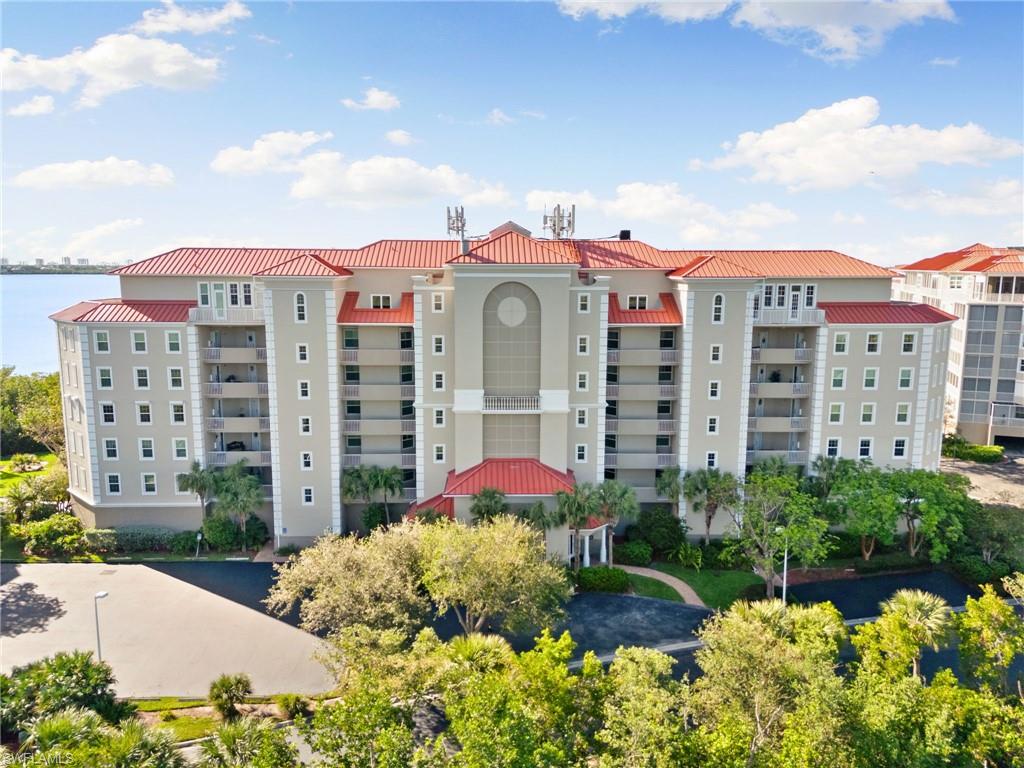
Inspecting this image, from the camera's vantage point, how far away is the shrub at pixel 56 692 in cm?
2081

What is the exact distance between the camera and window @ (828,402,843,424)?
1719 inches

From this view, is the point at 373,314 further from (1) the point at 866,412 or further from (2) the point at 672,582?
(1) the point at 866,412

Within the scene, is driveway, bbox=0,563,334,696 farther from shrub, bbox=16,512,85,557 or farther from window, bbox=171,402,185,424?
window, bbox=171,402,185,424

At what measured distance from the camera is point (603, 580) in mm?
37781

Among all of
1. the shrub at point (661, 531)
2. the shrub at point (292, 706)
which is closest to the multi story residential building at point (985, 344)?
the shrub at point (661, 531)

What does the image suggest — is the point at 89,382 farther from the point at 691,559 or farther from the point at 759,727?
the point at 759,727

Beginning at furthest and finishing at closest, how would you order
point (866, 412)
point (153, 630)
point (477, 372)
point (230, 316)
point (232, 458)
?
point (866, 412) → point (232, 458) → point (230, 316) → point (477, 372) → point (153, 630)

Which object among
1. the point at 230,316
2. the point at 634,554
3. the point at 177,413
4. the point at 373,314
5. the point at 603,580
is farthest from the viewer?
the point at 230,316

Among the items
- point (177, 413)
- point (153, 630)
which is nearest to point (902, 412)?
point (153, 630)

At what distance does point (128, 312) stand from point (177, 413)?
6796 millimetres

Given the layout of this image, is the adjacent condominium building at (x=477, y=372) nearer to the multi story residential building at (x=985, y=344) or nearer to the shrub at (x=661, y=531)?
the shrub at (x=661, y=531)

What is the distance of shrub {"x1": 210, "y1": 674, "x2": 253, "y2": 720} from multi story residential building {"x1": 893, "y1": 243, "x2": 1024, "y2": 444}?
64.9 metres

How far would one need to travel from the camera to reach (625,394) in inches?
1727

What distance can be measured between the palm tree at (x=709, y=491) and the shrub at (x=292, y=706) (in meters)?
24.7
